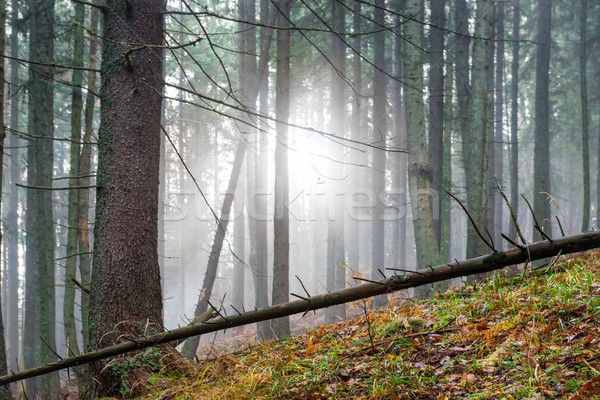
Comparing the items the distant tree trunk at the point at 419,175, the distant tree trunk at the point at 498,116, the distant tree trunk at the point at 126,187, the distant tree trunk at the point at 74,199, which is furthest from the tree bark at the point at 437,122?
the distant tree trunk at the point at 126,187

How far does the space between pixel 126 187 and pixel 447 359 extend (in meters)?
2.93

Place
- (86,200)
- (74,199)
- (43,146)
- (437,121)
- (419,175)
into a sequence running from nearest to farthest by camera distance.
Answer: (74,199) → (419,175) → (86,200) → (43,146) → (437,121)

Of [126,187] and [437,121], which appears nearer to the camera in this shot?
[126,187]

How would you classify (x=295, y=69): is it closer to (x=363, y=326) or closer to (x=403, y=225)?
(x=403, y=225)

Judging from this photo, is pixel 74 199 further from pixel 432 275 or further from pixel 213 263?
pixel 432 275

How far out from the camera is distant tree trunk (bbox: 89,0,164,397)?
3.50 m

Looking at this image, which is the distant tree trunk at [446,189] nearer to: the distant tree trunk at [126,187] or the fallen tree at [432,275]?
the fallen tree at [432,275]

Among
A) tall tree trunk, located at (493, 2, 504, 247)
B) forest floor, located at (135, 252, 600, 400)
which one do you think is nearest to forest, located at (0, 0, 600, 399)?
tall tree trunk, located at (493, 2, 504, 247)

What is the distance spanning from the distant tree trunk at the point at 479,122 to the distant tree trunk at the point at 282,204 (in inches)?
148

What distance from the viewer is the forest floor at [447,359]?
2285mm

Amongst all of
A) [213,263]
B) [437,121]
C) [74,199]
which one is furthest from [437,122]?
[74,199]

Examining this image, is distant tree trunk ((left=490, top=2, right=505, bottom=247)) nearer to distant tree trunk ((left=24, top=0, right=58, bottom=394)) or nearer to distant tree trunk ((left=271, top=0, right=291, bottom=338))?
distant tree trunk ((left=271, top=0, right=291, bottom=338))

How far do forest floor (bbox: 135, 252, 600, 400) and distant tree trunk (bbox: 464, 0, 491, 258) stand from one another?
4627mm

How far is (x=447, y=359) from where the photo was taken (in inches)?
108
